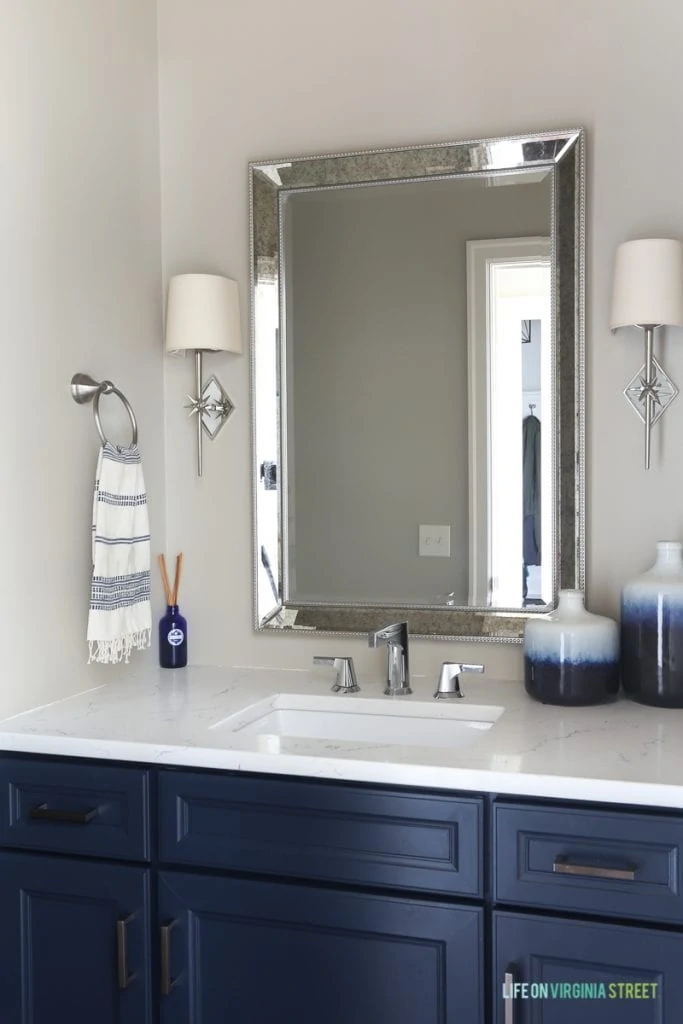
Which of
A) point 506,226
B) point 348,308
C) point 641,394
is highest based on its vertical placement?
point 506,226

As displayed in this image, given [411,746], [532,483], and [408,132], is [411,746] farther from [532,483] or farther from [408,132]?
[408,132]

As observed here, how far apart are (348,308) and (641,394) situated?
0.64 metres

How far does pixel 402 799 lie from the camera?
1.52 meters

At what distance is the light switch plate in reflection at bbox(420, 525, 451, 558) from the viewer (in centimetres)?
214

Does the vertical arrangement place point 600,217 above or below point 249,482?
above

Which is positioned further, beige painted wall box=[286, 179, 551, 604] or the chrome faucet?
beige painted wall box=[286, 179, 551, 604]

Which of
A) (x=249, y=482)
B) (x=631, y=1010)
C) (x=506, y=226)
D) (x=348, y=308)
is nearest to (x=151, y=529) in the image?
(x=249, y=482)

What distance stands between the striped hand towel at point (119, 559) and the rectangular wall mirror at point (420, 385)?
0.28 metres

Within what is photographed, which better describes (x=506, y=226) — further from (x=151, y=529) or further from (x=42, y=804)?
(x=42, y=804)

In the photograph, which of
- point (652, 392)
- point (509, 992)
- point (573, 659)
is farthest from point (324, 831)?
point (652, 392)

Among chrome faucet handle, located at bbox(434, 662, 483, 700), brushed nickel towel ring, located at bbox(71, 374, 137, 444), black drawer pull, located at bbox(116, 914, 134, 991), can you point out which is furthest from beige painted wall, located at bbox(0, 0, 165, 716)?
chrome faucet handle, located at bbox(434, 662, 483, 700)

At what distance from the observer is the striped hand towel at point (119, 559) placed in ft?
6.55

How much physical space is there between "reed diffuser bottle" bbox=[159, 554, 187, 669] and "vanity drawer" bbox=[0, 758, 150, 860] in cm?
59

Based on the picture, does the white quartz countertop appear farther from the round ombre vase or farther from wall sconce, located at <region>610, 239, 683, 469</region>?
wall sconce, located at <region>610, 239, 683, 469</region>
